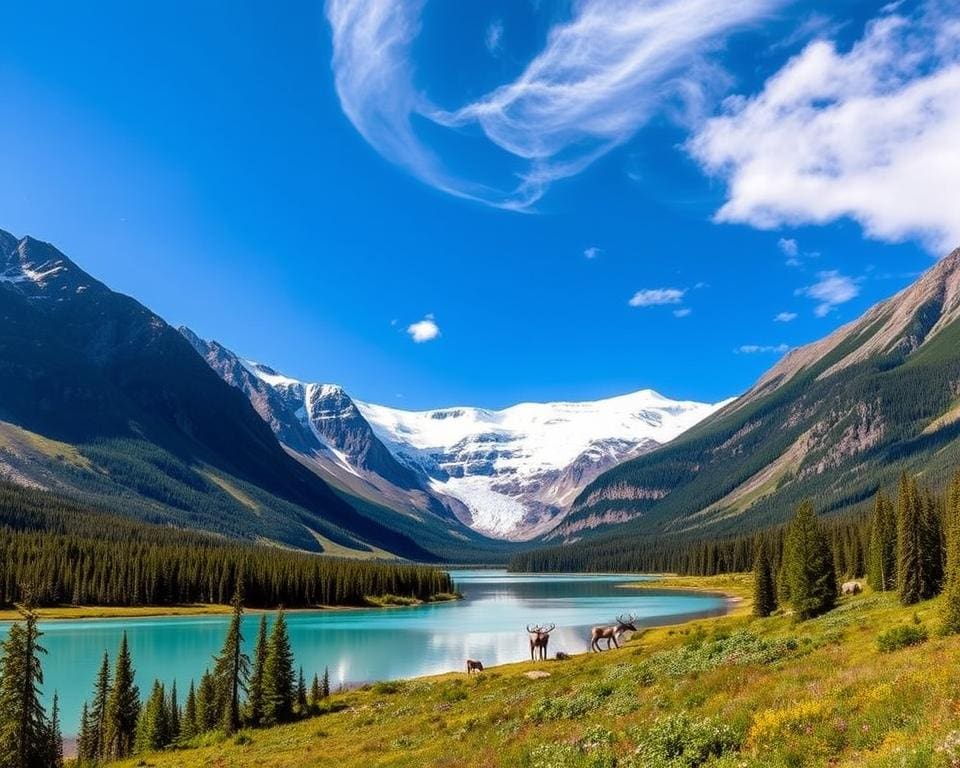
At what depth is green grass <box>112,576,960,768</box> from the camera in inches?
579

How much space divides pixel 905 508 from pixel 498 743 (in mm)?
54546

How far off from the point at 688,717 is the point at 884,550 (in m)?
71.3

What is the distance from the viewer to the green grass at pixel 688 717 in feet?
48.2

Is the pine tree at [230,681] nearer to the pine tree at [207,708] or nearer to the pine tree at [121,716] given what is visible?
the pine tree at [207,708]

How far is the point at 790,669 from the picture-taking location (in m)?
24.1

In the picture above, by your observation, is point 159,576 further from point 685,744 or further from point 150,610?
point 685,744

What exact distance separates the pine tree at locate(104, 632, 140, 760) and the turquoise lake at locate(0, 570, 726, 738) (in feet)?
27.1

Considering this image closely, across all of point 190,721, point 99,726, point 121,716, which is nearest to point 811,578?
point 190,721

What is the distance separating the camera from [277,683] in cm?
5191

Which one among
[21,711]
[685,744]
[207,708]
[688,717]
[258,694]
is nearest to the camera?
[685,744]

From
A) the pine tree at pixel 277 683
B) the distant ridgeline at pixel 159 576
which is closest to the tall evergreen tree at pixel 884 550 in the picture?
the pine tree at pixel 277 683

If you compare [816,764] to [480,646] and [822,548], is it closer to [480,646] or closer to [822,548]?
[822,548]

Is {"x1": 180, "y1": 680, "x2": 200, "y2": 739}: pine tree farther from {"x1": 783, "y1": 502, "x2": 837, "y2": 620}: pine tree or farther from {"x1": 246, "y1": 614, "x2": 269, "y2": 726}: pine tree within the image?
{"x1": 783, "y1": 502, "x2": 837, "y2": 620}: pine tree

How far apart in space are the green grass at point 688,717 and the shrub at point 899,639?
69 centimetres
